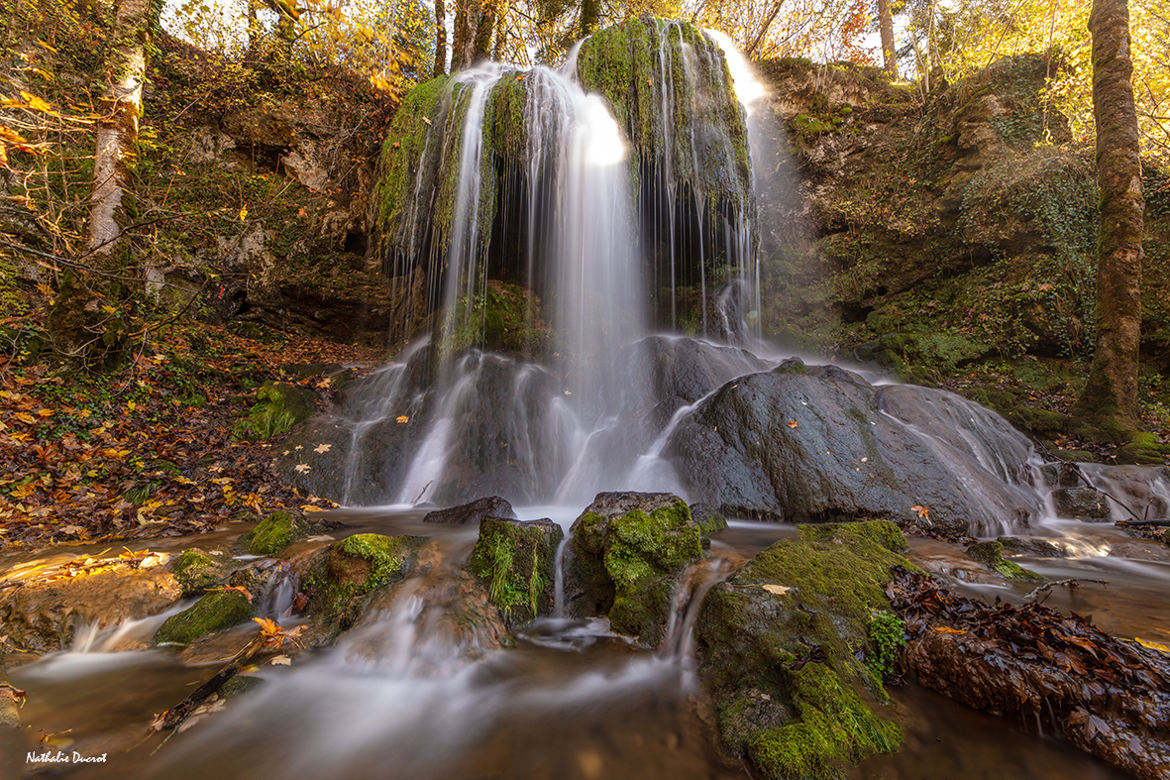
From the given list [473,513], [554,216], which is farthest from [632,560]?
[554,216]

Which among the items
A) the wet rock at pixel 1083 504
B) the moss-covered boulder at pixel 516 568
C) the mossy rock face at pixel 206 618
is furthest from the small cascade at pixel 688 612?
the wet rock at pixel 1083 504

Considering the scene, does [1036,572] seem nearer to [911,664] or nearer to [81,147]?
[911,664]

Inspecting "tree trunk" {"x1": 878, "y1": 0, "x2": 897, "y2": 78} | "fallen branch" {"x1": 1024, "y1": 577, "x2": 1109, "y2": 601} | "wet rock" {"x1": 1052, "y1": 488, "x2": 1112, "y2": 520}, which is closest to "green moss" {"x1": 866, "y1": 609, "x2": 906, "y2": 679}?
"fallen branch" {"x1": 1024, "y1": 577, "x2": 1109, "y2": 601}

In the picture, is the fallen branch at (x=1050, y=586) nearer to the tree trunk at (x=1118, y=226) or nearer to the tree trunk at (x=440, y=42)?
the tree trunk at (x=1118, y=226)

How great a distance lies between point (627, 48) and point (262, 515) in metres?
10.6

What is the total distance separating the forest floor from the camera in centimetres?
431

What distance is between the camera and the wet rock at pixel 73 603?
268cm

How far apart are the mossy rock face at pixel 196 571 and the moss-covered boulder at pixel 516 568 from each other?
1935mm

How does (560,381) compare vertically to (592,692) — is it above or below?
above

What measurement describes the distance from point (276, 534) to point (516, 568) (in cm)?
229

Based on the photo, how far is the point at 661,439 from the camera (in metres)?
6.33

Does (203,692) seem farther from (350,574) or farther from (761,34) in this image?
(761,34)

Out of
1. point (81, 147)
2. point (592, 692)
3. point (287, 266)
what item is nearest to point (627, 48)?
point (287, 266)

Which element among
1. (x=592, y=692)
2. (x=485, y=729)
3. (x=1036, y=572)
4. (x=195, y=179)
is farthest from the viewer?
(x=195, y=179)
